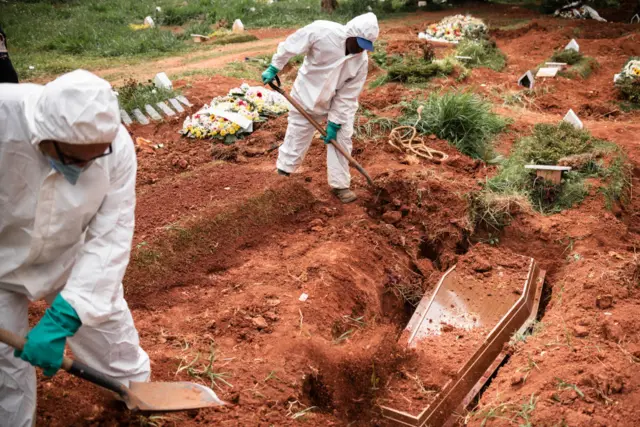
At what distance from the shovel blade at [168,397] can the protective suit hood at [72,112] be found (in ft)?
4.16

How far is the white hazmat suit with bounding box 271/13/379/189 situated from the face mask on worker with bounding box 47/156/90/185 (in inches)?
117

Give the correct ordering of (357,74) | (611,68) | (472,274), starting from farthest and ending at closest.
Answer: (611,68)
(357,74)
(472,274)

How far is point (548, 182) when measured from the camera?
5.48 metres

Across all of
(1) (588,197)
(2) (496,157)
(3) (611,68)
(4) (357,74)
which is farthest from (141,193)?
(3) (611,68)

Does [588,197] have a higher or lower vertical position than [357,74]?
lower

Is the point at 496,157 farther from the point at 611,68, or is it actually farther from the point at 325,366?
the point at 611,68

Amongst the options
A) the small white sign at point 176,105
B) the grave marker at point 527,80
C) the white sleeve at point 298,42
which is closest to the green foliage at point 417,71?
the grave marker at point 527,80

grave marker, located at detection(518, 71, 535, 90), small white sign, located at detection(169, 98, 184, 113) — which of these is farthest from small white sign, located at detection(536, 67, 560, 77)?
small white sign, located at detection(169, 98, 184, 113)

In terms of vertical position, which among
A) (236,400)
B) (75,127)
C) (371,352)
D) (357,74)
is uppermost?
(75,127)

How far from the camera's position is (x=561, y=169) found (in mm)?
5441

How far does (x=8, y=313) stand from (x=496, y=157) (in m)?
5.18

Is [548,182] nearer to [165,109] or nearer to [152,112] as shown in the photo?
[165,109]

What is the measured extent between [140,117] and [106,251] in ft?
17.8

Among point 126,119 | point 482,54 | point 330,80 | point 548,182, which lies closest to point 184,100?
point 126,119
